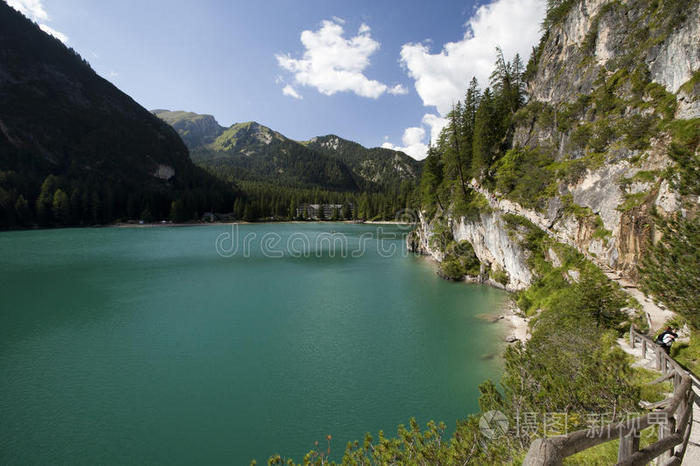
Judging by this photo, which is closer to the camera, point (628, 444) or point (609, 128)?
point (628, 444)

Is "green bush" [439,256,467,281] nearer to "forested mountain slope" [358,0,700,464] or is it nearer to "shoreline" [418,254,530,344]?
"forested mountain slope" [358,0,700,464]

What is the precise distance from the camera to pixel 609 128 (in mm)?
22312

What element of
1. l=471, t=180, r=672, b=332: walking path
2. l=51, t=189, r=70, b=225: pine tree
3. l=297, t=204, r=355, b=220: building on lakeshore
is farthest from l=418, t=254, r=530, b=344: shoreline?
l=51, t=189, r=70, b=225: pine tree

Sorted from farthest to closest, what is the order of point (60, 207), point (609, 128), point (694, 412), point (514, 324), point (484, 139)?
point (60, 207) → point (484, 139) → point (609, 128) → point (514, 324) → point (694, 412)

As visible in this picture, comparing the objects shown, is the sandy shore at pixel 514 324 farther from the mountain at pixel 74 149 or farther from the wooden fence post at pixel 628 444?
the mountain at pixel 74 149

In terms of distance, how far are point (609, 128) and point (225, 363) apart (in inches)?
1189

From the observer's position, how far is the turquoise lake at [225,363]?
11828 mm

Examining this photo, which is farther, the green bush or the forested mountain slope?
the green bush

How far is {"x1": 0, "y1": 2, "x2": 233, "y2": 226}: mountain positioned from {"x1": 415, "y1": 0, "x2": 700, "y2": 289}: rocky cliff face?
125m

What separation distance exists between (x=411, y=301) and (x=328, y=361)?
12.9 metres

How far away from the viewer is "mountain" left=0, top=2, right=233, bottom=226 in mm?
100438

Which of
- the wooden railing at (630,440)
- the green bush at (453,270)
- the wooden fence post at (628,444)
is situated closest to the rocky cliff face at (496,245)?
the green bush at (453,270)

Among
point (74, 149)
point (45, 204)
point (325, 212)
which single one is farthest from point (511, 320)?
point (74, 149)

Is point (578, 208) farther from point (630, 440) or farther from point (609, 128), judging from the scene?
point (630, 440)
